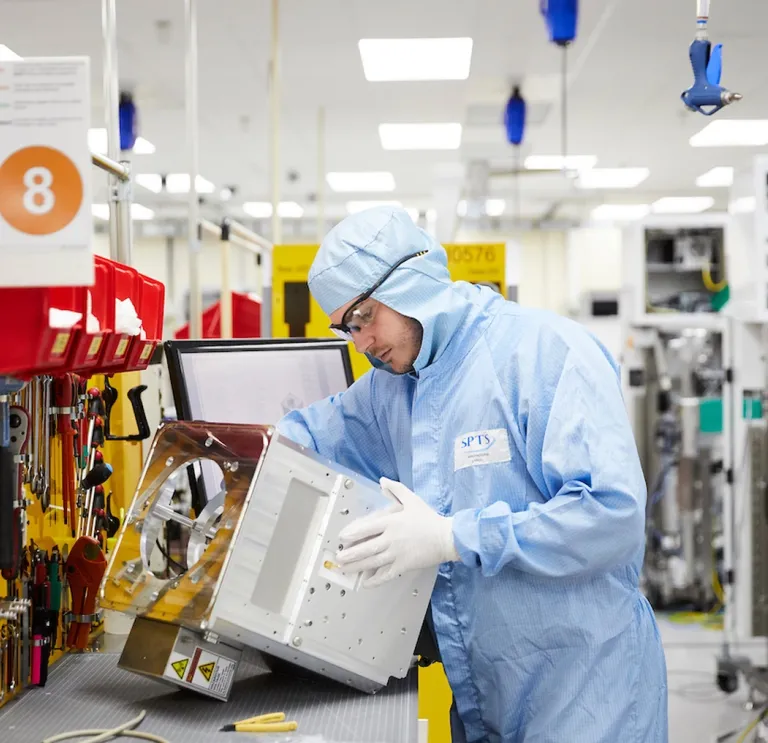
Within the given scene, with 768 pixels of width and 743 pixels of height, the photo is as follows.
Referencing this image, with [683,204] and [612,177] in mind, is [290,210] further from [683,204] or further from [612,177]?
[683,204]

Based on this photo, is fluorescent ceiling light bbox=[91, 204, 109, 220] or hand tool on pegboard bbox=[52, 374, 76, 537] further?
hand tool on pegboard bbox=[52, 374, 76, 537]

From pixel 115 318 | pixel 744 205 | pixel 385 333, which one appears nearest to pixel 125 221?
pixel 115 318

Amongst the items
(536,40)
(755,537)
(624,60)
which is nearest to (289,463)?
(755,537)

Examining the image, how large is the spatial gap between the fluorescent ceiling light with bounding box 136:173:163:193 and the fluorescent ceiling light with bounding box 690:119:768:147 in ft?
17.1

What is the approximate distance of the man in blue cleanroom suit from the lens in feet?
4.99

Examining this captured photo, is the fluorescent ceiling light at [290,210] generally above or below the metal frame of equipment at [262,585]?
above

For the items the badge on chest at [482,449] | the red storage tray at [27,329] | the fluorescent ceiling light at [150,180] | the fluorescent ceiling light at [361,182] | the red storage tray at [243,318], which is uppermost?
the fluorescent ceiling light at [361,182]

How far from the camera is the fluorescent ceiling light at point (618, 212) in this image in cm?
1134

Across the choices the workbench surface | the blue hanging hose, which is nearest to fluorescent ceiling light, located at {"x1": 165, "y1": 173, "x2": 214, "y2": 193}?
the blue hanging hose

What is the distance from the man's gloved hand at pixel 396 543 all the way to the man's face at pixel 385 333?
13.9 inches

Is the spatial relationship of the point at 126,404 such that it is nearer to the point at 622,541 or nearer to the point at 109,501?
the point at 109,501

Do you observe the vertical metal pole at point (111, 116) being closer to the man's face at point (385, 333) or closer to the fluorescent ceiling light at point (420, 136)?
the man's face at point (385, 333)

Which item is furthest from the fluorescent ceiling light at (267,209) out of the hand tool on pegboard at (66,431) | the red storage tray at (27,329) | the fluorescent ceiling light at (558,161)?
the red storage tray at (27,329)

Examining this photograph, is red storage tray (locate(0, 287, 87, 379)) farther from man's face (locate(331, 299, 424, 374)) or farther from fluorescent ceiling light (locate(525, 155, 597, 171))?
fluorescent ceiling light (locate(525, 155, 597, 171))
